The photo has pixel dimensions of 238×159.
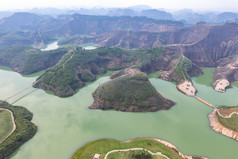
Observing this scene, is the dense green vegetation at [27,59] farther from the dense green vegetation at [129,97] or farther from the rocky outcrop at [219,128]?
the rocky outcrop at [219,128]

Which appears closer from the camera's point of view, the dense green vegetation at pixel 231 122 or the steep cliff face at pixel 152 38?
the dense green vegetation at pixel 231 122

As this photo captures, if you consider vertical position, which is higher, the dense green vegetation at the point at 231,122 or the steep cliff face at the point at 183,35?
the steep cliff face at the point at 183,35

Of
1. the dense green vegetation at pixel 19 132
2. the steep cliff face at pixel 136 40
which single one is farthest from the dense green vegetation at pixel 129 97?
the steep cliff face at pixel 136 40

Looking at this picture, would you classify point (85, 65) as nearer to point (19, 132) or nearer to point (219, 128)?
point (19, 132)

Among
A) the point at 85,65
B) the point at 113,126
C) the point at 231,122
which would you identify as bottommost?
the point at 113,126

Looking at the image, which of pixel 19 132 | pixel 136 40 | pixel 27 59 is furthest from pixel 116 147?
pixel 136 40

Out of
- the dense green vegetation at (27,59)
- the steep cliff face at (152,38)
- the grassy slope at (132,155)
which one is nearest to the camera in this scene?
the grassy slope at (132,155)
